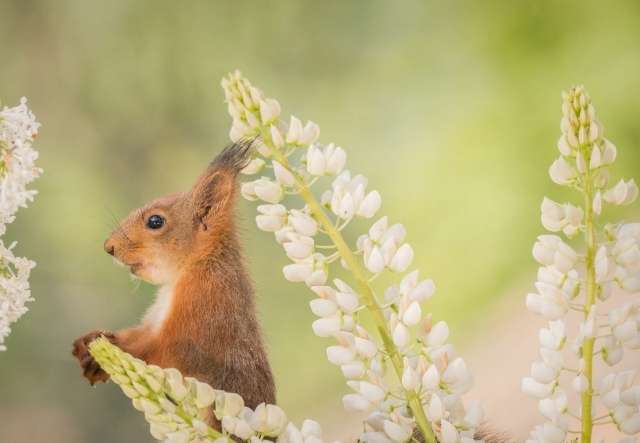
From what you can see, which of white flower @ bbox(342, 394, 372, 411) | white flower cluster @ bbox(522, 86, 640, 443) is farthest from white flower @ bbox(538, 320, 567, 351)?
white flower @ bbox(342, 394, 372, 411)

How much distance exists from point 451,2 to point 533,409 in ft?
1.37

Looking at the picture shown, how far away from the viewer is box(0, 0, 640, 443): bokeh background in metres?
0.91

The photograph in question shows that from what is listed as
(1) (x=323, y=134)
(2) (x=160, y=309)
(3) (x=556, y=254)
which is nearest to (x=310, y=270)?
(3) (x=556, y=254)

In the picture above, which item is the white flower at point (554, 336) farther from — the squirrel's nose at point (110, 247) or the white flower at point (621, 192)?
the squirrel's nose at point (110, 247)

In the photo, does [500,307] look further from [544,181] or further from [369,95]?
[369,95]

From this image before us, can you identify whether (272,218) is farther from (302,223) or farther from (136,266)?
(136,266)

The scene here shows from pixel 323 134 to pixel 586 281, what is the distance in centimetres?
47

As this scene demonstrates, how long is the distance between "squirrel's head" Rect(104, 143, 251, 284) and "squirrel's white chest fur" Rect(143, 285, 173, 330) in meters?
0.01

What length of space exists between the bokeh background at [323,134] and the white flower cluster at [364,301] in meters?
0.37

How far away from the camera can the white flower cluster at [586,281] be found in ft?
1.65

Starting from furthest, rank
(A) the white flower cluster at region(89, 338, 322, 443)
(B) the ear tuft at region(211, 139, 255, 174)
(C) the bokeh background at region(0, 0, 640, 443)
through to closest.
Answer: (C) the bokeh background at region(0, 0, 640, 443)
(B) the ear tuft at region(211, 139, 255, 174)
(A) the white flower cluster at region(89, 338, 322, 443)

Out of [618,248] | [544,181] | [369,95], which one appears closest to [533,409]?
[544,181]

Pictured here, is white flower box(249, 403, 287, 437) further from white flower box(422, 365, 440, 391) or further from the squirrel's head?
the squirrel's head

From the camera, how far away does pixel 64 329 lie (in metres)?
0.91
